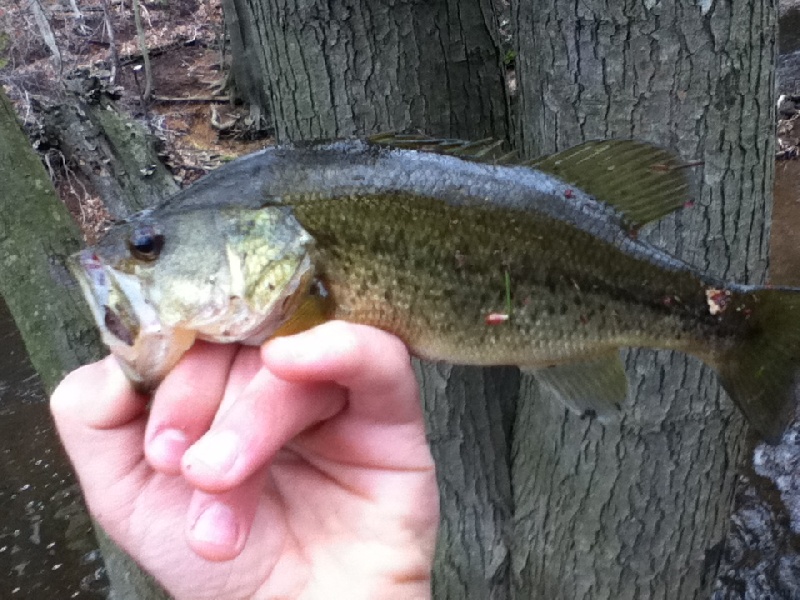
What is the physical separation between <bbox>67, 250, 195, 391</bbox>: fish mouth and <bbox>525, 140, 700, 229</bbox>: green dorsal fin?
79 cm

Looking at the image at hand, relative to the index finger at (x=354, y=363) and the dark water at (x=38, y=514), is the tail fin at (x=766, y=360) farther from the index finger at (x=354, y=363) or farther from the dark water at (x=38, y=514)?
the dark water at (x=38, y=514)

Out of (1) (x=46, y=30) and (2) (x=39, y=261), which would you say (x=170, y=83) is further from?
(2) (x=39, y=261)

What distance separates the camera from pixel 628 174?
150 centimetres

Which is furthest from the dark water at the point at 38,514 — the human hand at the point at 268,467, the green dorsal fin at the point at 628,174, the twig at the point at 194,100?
the twig at the point at 194,100

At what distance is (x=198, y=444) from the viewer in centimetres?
113

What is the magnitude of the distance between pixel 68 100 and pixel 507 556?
9.83 ft

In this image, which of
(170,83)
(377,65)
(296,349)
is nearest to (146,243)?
(296,349)

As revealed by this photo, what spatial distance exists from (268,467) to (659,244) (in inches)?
61.6

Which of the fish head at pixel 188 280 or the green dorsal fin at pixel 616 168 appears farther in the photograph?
the green dorsal fin at pixel 616 168

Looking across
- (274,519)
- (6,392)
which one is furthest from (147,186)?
(6,392)

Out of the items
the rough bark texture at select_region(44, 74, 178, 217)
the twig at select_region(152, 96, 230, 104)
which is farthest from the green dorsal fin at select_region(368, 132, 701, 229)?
the twig at select_region(152, 96, 230, 104)

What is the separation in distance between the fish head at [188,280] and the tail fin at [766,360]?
949 millimetres

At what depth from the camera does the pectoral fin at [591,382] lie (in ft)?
5.28

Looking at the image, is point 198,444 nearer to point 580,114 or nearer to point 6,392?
point 580,114
